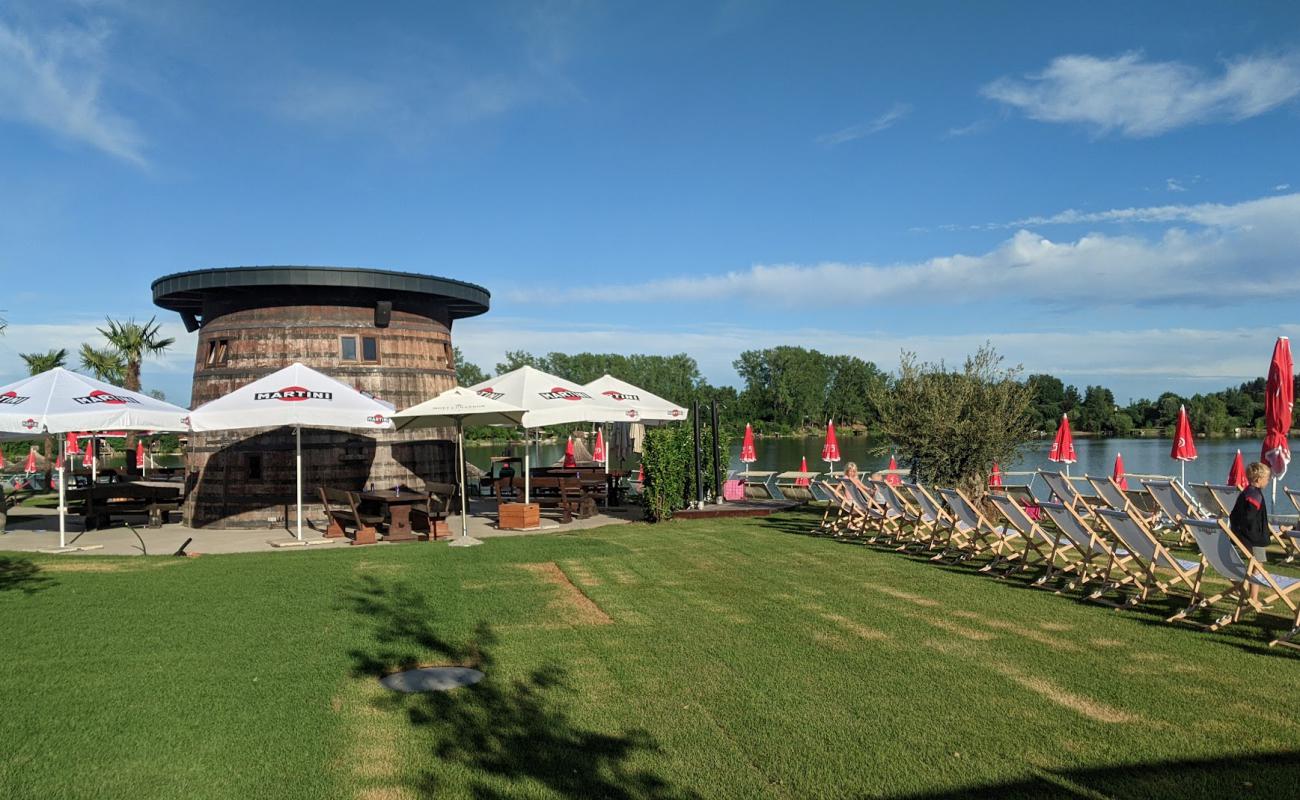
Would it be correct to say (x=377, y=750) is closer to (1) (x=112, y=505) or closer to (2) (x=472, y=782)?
(2) (x=472, y=782)

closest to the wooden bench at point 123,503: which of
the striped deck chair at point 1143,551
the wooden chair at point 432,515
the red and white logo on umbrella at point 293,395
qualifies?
the red and white logo on umbrella at point 293,395

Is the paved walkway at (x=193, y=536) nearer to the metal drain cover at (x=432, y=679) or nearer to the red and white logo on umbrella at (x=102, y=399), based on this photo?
the red and white logo on umbrella at (x=102, y=399)

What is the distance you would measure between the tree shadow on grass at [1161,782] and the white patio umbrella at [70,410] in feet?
37.0

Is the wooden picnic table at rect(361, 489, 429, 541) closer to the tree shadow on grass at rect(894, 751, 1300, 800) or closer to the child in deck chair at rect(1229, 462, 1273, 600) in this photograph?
the child in deck chair at rect(1229, 462, 1273, 600)

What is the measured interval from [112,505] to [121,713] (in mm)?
11107

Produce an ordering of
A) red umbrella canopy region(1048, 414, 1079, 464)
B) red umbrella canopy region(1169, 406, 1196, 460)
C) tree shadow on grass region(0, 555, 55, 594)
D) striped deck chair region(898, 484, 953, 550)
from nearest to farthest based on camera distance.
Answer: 1. tree shadow on grass region(0, 555, 55, 594)
2. striped deck chair region(898, 484, 953, 550)
3. red umbrella canopy region(1169, 406, 1196, 460)
4. red umbrella canopy region(1048, 414, 1079, 464)

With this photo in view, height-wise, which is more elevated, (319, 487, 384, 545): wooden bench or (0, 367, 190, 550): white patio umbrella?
(0, 367, 190, 550): white patio umbrella

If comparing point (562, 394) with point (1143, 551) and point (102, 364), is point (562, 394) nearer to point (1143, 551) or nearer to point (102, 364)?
point (1143, 551)

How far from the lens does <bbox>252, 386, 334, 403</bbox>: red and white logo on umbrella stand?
12148 mm

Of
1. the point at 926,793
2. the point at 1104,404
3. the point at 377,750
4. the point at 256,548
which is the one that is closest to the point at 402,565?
the point at 256,548

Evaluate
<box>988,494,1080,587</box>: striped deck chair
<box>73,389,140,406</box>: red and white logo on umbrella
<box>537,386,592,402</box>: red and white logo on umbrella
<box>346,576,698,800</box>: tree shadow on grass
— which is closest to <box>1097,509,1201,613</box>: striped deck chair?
<box>988,494,1080,587</box>: striped deck chair

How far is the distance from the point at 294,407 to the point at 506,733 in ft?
27.9

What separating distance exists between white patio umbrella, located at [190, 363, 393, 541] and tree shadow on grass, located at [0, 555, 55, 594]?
8.28 feet

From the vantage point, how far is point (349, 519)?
13242mm
